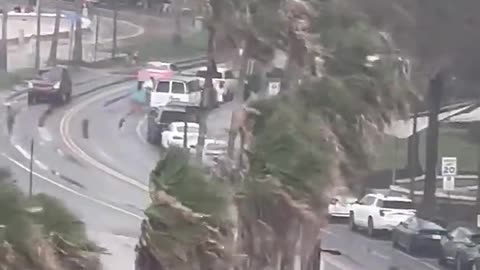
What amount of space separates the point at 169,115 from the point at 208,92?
1.41 m

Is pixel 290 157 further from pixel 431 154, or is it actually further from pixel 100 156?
pixel 431 154

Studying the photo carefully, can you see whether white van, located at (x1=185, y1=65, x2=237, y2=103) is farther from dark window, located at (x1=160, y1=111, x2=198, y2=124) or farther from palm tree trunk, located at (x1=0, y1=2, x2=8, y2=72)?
palm tree trunk, located at (x1=0, y1=2, x2=8, y2=72)

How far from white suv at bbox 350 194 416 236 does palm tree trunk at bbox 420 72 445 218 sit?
1.57 ft

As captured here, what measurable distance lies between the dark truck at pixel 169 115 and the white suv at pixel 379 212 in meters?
→ 7.42

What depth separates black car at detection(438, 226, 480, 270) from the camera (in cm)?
2661

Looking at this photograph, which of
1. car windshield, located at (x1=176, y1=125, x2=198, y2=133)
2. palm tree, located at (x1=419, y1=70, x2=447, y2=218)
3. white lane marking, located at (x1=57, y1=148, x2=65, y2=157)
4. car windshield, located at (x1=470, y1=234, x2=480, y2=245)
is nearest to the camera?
white lane marking, located at (x1=57, y1=148, x2=65, y2=157)

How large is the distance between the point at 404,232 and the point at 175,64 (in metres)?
10.5

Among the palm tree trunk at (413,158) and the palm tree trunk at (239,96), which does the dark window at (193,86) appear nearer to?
the palm tree trunk at (239,96)

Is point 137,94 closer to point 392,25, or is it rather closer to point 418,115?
point 392,25

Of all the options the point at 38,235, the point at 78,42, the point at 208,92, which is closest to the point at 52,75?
the point at 78,42

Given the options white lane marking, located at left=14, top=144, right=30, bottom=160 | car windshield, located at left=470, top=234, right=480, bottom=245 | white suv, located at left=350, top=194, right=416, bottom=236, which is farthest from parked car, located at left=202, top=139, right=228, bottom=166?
white suv, located at left=350, top=194, right=416, bottom=236

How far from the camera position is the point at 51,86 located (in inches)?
691

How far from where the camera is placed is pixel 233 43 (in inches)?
677

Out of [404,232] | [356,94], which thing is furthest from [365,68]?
[404,232]
